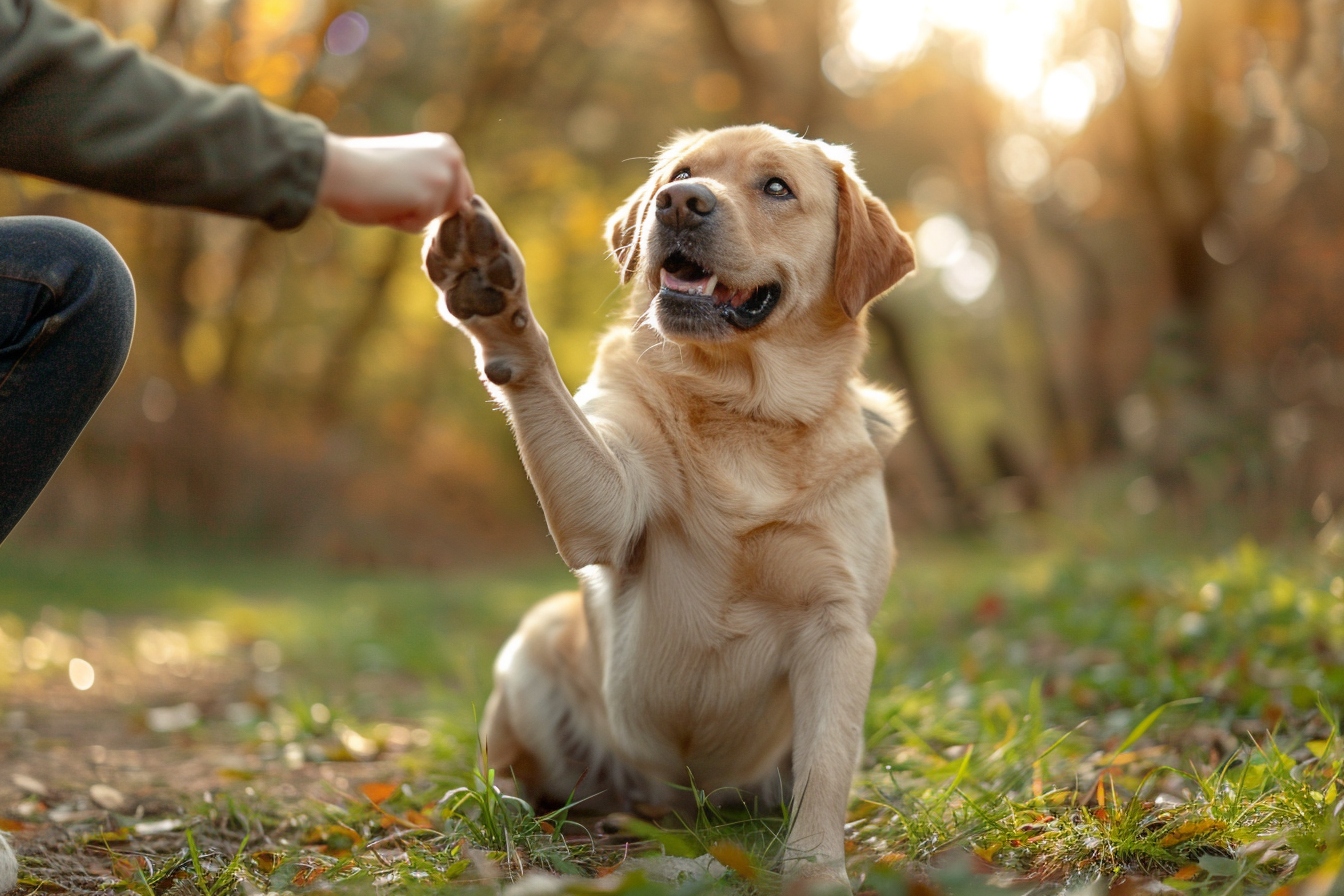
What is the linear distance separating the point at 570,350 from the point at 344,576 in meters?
9.66

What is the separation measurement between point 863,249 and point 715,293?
47 cm

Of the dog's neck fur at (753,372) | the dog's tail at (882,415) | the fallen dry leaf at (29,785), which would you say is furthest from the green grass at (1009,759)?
the dog's neck fur at (753,372)

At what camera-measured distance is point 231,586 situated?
11.4m

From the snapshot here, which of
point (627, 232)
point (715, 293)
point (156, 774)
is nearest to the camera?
point (715, 293)

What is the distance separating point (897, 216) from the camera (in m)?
14.3

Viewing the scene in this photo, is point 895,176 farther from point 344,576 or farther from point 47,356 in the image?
point 47,356

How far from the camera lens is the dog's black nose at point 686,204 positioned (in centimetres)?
281

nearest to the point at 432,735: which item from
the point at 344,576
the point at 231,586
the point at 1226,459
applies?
the point at 1226,459

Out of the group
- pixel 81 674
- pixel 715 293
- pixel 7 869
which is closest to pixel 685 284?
pixel 715 293

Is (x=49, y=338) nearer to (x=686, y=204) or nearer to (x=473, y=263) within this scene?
(x=473, y=263)

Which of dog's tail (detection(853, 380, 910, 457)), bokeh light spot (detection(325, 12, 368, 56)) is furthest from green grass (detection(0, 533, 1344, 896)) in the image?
bokeh light spot (detection(325, 12, 368, 56))

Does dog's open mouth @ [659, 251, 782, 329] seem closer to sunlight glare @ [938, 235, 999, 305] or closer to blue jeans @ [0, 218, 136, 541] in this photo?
blue jeans @ [0, 218, 136, 541]

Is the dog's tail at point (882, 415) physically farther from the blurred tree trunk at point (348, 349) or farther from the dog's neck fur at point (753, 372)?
the blurred tree trunk at point (348, 349)

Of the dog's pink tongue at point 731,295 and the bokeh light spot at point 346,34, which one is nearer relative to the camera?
the dog's pink tongue at point 731,295
